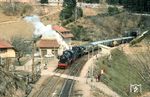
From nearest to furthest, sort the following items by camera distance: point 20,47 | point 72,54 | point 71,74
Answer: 1. point 71,74
2. point 72,54
3. point 20,47

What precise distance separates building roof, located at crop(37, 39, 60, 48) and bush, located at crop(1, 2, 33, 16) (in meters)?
44.6

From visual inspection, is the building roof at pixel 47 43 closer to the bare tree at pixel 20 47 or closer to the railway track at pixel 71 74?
the bare tree at pixel 20 47

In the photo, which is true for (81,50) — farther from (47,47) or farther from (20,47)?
(20,47)

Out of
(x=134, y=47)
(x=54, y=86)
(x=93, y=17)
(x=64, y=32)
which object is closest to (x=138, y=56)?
(x=134, y=47)

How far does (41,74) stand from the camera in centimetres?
5878

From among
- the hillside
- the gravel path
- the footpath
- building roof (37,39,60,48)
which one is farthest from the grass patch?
building roof (37,39,60,48)

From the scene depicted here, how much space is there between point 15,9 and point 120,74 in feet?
195

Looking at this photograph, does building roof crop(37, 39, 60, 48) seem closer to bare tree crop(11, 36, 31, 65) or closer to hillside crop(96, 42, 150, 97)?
bare tree crop(11, 36, 31, 65)

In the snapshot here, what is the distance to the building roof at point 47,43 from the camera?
72375 mm

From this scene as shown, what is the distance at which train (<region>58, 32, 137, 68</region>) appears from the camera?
6331 cm

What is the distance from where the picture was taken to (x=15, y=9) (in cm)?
11781

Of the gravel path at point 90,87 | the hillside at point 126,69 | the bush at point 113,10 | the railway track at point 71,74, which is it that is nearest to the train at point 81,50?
the railway track at point 71,74

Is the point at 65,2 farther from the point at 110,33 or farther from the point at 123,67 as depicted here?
the point at 123,67

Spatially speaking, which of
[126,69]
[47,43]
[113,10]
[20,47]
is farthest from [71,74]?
[113,10]
